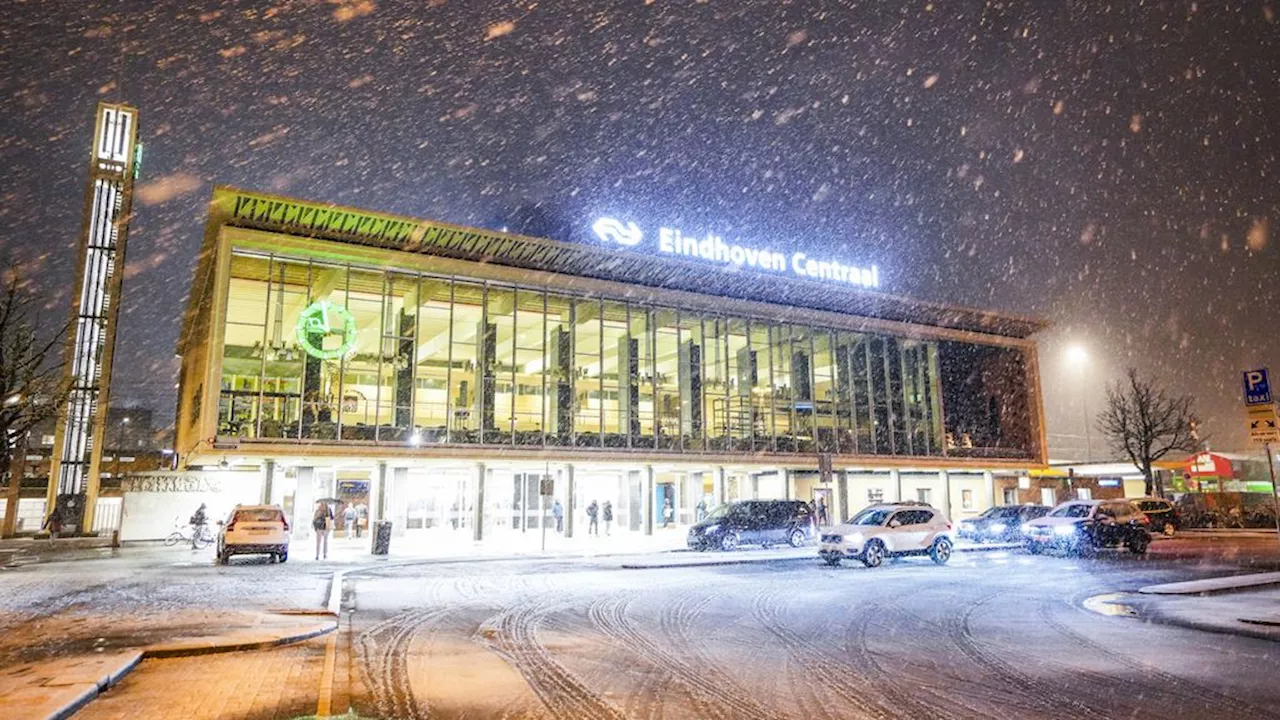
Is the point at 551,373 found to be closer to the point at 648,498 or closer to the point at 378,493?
the point at 648,498

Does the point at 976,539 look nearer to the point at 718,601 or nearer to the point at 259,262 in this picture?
the point at 718,601

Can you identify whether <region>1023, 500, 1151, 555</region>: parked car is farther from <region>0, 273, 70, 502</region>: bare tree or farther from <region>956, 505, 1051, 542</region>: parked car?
<region>0, 273, 70, 502</region>: bare tree

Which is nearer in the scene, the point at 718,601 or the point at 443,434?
the point at 718,601

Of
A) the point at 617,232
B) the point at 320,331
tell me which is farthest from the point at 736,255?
the point at 320,331

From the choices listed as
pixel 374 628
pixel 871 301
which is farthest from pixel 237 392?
pixel 871 301

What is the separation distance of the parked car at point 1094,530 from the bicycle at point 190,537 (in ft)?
101

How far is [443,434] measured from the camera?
111 feet

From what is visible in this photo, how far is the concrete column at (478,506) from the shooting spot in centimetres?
3384

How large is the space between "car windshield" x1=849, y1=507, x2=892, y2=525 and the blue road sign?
396 inches

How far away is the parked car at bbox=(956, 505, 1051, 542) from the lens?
101 feet

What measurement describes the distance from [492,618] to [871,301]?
1508 inches

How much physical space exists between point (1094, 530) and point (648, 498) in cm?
2017

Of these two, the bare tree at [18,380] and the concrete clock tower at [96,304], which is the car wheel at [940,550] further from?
the concrete clock tower at [96,304]

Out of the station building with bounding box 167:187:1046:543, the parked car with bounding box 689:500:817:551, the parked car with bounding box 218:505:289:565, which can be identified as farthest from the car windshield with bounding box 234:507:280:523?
the parked car with bounding box 689:500:817:551
